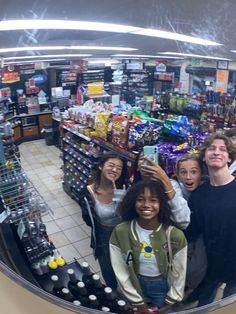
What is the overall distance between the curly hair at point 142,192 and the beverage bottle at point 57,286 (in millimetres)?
264

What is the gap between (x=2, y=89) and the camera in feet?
1.85

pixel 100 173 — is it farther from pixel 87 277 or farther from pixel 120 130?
pixel 87 277

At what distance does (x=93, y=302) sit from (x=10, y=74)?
526 millimetres

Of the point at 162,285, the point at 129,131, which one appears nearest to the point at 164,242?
the point at 162,285

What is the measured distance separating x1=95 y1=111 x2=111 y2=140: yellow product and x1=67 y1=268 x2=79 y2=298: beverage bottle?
1.07 ft

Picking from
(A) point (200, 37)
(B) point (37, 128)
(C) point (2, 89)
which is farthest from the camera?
(B) point (37, 128)

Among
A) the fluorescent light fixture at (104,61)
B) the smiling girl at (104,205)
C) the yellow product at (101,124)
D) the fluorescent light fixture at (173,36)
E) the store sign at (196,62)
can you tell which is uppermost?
the fluorescent light fixture at (173,36)

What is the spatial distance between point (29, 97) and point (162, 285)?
0.53 m

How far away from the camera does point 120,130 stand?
2.03ft

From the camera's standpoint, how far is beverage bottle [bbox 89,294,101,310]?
0.58 m

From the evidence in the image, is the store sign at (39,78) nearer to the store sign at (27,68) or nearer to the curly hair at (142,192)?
the store sign at (27,68)

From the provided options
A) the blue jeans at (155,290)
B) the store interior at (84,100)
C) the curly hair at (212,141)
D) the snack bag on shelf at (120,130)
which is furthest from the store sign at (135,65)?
the blue jeans at (155,290)

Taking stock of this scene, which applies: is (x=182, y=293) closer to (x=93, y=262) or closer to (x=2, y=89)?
(x=93, y=262)

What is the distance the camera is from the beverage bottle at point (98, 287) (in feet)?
1.90
